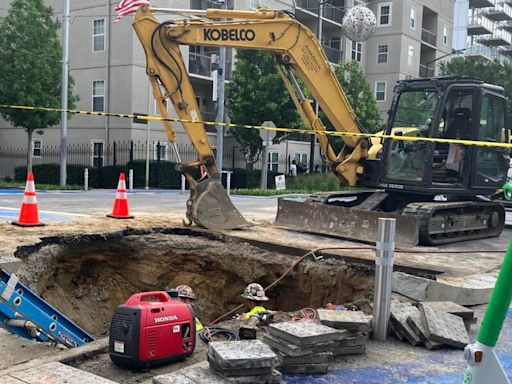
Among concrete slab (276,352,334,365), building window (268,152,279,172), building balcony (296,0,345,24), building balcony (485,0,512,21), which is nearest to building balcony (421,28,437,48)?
building balcony (296,0,345,24)

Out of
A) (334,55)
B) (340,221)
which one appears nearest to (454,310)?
(340,221)

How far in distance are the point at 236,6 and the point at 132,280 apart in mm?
22490

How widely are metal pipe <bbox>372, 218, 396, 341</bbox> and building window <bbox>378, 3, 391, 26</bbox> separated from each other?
3776 centimetres

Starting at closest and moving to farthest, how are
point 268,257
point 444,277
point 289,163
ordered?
point 444,277
point 268,257
point 289,163

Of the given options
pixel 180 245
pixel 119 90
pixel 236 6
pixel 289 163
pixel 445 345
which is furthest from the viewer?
pixel 289 163

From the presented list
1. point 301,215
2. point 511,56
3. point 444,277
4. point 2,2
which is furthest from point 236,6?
point 511,56

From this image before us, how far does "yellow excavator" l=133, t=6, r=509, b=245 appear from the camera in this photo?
9125 millimetres

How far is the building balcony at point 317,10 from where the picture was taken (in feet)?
111

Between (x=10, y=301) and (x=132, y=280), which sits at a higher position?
(x=10, y=301)

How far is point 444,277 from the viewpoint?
20.9 feet

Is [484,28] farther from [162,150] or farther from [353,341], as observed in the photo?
[353,341]

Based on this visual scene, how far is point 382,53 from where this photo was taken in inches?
1559

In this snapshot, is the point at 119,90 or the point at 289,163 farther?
the point at 289,163

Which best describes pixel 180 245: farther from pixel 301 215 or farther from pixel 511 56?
pixel 511 56
